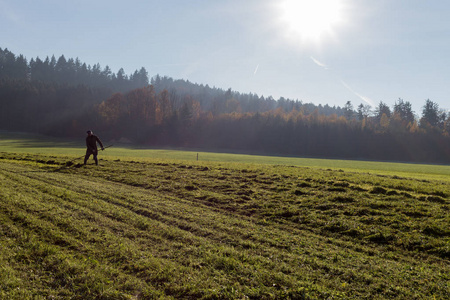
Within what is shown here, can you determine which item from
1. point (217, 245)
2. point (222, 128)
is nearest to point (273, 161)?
point (217, 245)

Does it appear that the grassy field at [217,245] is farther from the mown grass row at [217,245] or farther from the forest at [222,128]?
the forest at [222,128]

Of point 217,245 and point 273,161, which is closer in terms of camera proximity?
point 217,245

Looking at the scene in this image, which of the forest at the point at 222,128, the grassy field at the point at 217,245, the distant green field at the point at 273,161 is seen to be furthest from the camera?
the forest at the point at 222,128

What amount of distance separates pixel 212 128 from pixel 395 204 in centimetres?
10806

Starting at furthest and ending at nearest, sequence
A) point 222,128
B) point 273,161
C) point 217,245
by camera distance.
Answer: point 222,128 → point 273,161 → point 217,245

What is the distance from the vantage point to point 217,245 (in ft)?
23.7

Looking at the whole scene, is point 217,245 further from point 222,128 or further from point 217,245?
point 222,128

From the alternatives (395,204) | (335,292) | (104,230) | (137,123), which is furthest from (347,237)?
(137,123)

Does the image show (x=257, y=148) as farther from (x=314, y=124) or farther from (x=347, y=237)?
(x=347, y=237)

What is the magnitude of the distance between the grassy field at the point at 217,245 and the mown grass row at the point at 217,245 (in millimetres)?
29

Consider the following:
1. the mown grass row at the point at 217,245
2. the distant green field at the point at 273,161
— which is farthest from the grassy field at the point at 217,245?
the distant green field at the point at 273,161

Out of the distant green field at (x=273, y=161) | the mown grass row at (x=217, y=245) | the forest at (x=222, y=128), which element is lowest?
the mown grass row at (x=217, y=245)

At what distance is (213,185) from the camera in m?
16.7

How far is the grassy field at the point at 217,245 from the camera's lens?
514 centimetres
